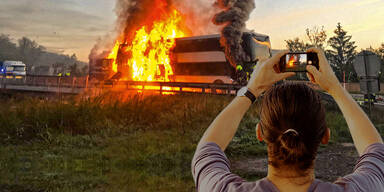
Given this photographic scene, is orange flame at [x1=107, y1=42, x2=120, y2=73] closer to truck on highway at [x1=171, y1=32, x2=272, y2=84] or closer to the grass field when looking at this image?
truck on highway at [x1=171, y1=32, x2=272, y2=84]

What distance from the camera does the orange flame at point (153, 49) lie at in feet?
85.7

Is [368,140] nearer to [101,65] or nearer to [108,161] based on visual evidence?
[108,161]

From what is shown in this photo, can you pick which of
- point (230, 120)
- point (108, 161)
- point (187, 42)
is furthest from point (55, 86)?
point (230, 120)

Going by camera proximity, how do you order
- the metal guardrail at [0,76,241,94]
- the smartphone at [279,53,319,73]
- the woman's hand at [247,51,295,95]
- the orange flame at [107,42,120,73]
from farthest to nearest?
1. the orange flame at [107,42,120,73]
2. the metal guardrail at [0,76,241,94]
3. the smartphone at [279,53,319,73]
4. the woman's hand at [247,51,295,95]

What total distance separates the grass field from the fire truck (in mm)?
6810

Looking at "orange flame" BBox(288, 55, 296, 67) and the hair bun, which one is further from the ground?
"orange flame" BBox(288, 55, 296, 67)

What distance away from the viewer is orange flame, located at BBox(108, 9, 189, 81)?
1029 inches

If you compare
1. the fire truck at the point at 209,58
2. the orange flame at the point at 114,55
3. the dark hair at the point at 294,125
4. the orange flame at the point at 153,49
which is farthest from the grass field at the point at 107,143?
the orange flame at the point at 114,55

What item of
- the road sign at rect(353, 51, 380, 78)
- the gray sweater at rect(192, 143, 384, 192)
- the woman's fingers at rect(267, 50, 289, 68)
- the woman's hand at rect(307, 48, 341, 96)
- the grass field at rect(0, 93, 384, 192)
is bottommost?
the grass field at rect(0, 93, 384, 192)

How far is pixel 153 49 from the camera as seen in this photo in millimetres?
28641

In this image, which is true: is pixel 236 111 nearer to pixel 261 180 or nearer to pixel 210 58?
pixel 261 180

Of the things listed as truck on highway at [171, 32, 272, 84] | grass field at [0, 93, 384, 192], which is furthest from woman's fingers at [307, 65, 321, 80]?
truck on highway at [171, 32, 272, 84]

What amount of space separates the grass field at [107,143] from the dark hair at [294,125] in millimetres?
4039

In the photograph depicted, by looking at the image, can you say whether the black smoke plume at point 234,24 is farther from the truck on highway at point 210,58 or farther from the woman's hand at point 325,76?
the woman's hand at point 325,76
